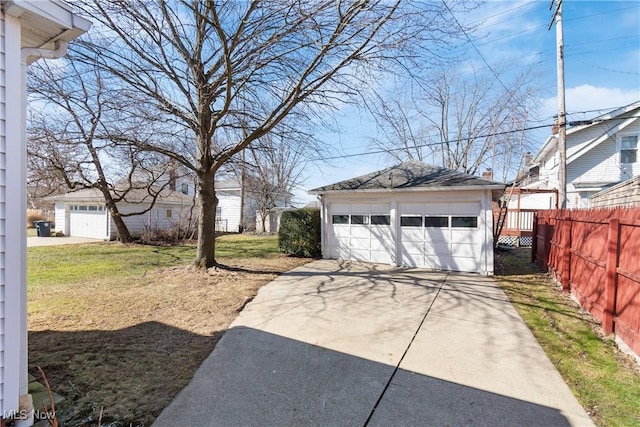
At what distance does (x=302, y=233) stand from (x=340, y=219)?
1.60 metres

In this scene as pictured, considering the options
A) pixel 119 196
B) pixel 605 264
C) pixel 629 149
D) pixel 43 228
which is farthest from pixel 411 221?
pixel 43 228

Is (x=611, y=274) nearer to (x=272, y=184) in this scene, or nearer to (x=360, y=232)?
(x=360, y=232)

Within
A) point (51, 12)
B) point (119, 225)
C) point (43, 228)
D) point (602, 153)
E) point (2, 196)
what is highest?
point (602, 153)

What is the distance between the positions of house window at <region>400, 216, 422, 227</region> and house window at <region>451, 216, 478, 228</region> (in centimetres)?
95

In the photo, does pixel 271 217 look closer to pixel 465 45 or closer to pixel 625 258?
pixel 465 45

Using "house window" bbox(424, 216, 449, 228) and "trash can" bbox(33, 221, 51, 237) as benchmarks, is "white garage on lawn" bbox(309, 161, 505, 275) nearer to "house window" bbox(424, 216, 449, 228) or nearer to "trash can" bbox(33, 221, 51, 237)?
"house window" bbox(424, 216, 449, 228)

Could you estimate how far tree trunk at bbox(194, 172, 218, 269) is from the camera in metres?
8.47

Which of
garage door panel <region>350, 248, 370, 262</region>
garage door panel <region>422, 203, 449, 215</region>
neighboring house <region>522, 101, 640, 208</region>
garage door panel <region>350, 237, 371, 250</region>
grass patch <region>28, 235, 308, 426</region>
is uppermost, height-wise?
neighboring house <region>522, 101, 640, 208</region>

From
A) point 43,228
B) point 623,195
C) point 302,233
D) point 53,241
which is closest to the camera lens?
point 623,195

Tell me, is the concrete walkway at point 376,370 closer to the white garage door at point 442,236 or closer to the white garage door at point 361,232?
the white garage door at point 442,236

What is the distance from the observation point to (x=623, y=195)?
9.75 m

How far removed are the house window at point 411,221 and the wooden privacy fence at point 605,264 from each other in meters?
3.44

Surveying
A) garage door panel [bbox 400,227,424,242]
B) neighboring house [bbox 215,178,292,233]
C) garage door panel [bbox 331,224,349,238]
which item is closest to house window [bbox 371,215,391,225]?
garage door panel [bbox 400,227,424,242]

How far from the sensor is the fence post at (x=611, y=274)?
14.4 feet
